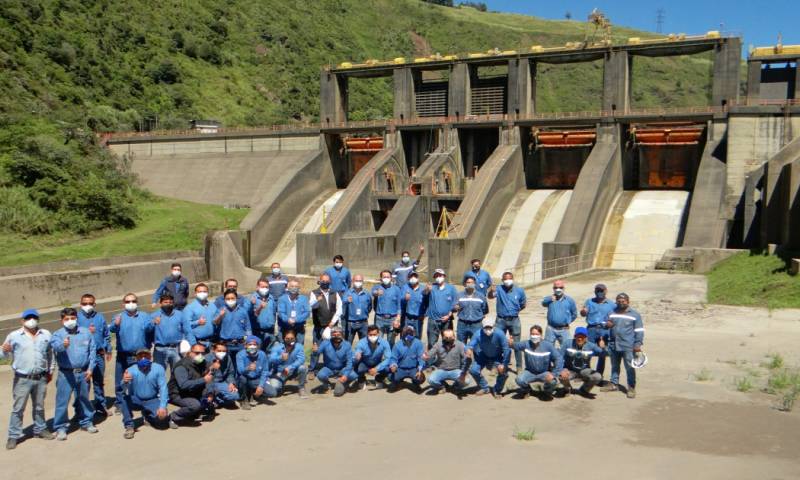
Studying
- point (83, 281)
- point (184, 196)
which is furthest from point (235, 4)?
point (83, 281)

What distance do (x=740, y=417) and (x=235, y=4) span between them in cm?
8040

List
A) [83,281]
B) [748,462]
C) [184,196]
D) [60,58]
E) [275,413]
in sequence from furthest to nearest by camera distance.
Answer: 1. [60,58]
2. [184,196]
3. [83,281]
4. [275,413]
5. [748,462]

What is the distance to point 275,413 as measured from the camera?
1048cm

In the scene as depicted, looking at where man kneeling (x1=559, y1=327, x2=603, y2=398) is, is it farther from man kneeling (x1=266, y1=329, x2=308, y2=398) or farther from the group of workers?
man kneeling (x1=266, y1=329, x2=308, y2=398)

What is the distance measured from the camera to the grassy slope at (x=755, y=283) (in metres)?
17.6

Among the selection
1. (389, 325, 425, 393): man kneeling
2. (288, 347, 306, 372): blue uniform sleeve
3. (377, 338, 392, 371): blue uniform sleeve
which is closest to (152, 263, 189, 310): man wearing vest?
(288, 347, 306, 372): blue uniform sleeve

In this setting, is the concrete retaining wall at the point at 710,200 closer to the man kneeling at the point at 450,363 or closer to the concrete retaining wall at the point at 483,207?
the concrete retaining wall at the point at 483,207

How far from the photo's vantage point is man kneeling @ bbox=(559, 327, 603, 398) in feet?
35.1

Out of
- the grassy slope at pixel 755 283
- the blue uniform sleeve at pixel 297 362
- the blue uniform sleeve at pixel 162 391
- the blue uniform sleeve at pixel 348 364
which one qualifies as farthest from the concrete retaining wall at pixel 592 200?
the blue uniform sleeve at pixel 162 391

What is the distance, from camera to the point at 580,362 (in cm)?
1086

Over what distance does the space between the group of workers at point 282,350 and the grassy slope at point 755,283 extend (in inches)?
323

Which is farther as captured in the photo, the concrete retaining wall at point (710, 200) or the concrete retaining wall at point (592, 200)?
the concrete retaining wall at point (592, 200)

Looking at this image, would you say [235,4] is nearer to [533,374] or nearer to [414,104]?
[414,104]

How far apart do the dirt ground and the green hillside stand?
19.0 metres
